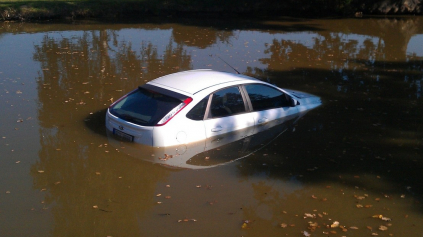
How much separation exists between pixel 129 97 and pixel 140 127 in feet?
3.34

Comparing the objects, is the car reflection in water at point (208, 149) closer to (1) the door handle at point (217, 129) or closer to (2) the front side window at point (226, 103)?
(1) the door handle at point (217, 129)

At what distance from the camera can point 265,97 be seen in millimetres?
9672

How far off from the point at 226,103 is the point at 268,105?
1204mm

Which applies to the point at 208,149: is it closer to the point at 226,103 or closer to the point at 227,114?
the point at 227,114

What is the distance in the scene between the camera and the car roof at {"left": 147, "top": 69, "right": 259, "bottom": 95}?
8.71 meters

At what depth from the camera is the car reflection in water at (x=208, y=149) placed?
795cm

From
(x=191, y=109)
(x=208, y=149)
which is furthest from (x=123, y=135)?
(x=208, y=149)

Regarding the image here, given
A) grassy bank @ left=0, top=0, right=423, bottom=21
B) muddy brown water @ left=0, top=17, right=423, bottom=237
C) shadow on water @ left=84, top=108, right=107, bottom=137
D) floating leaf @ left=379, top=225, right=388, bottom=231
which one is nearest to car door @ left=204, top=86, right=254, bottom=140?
muddy brown water @ left=0, top=17, right=423, bottom=237

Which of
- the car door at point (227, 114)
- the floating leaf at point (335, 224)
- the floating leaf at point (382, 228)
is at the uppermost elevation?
the car door at point (227, 114)

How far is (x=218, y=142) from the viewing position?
8766 mm

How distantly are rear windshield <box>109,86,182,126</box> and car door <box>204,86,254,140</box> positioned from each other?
75 centimetres

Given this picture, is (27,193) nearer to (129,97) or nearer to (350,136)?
(129,97)

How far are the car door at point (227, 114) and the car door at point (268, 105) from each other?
0.24 meters

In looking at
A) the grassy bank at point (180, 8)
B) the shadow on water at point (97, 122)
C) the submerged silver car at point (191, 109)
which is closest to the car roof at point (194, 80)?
the submerged silver car at point (191, 109)
